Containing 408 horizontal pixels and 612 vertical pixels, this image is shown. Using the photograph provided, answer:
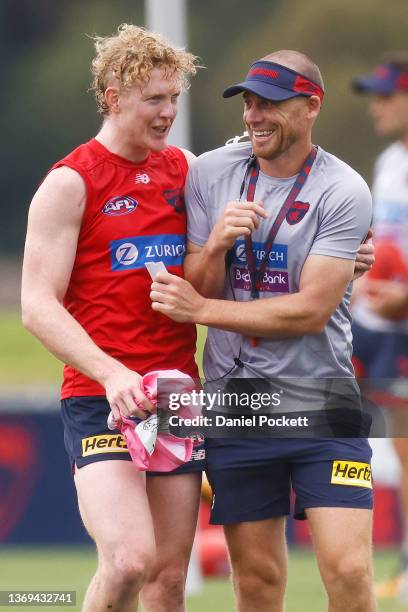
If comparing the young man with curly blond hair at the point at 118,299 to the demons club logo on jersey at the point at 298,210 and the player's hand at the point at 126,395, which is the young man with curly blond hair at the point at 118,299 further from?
the demons club logo on jersey at the point at 298,210

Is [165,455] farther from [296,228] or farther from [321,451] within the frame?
[296,228]

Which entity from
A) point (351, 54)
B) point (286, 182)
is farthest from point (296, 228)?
point (351, 54)

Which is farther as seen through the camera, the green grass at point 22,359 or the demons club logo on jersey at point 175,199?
the green grass at point 22,359

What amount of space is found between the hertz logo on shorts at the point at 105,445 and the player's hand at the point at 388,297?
295 cm

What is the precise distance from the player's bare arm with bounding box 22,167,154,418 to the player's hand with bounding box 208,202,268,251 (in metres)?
0.53

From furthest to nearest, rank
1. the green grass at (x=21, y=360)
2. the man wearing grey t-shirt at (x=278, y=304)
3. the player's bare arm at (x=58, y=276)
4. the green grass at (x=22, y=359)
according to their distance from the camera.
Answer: the green grass at (x=21, y=360)
the green grass at (x=22, y=359)
the man wearing grey t-shirt at (x=278, y=304)
the player's bare arm at (x=58, y=276)

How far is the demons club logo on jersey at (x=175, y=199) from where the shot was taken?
5934mm

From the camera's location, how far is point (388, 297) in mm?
8344

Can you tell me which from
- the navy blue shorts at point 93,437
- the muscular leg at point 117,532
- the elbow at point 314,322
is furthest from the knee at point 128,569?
the elbow at point 314,322

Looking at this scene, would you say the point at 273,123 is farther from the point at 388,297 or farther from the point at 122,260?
the point at 388,297

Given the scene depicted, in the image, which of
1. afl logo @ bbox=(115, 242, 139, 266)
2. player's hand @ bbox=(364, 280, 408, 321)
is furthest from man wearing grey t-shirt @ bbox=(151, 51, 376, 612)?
player's hand @ bbox=(364, 280, 408, 321)

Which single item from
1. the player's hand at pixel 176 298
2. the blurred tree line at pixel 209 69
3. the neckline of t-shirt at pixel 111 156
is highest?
the blurred tree line at pixel 209 69

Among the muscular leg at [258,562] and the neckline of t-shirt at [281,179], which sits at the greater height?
the neckline of t-shirt at [281,179]

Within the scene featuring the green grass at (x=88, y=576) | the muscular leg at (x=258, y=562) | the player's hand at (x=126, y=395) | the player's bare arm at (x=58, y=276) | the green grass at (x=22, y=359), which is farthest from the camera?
the green grass at (x=22, y=359)
